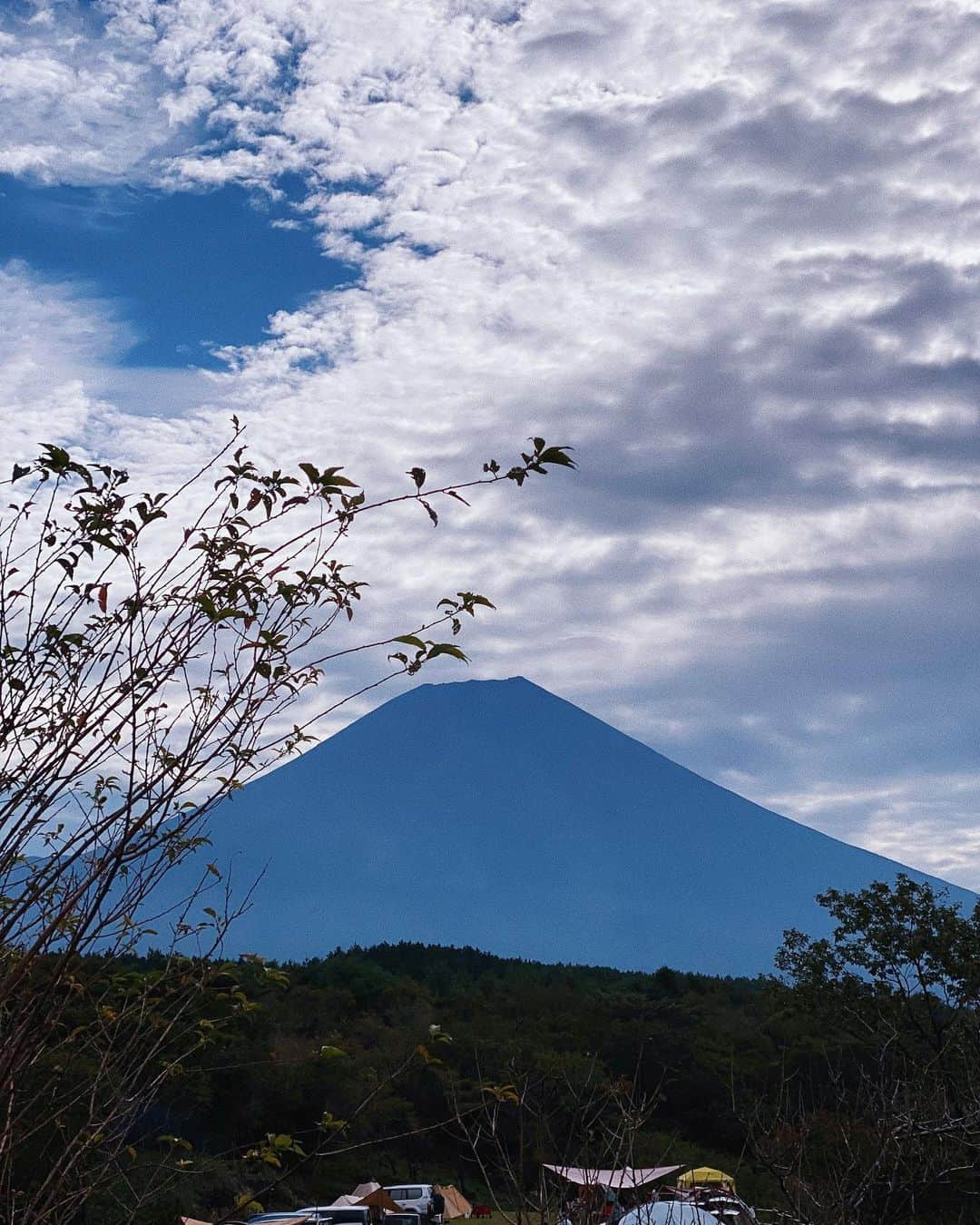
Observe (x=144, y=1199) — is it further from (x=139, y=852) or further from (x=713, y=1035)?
(x=713, y=1035)

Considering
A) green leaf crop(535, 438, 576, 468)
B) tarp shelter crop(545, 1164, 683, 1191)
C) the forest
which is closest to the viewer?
green leaf crop(535, 438, 576, 468)

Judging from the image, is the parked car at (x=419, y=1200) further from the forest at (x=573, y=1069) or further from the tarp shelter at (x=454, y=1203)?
the tarp shelter at (x=454, y=1203)

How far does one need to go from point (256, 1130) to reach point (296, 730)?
3472 cm

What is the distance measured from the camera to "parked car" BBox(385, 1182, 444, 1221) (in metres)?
28.6

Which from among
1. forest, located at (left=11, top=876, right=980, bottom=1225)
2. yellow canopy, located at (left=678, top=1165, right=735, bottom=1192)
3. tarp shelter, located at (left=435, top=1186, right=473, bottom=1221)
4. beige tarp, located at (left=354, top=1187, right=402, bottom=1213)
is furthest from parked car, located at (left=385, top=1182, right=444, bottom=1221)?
yellow canopy, located at (left=678, top=1165, right=735, bottom=1192)

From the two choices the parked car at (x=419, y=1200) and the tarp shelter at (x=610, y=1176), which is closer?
the tarp shelter at (x=610, y=1176)

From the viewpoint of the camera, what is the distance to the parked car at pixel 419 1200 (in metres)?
28.6

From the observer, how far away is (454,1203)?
114 feet

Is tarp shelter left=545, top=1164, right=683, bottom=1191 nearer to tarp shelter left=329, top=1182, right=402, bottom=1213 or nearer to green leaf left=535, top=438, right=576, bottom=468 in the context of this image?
green leaf left=535, top=438, right=576, bottom=468

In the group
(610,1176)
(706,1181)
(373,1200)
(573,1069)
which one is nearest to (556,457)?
(610,1176)

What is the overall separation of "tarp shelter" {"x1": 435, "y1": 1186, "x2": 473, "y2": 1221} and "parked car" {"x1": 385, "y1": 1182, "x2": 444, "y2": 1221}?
2567 mm

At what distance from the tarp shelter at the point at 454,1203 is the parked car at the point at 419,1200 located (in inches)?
101

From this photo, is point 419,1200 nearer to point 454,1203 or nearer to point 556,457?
point 454,1203

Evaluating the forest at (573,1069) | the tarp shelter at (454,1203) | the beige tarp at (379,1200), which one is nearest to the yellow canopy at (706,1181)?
the forest at (573,1069)
